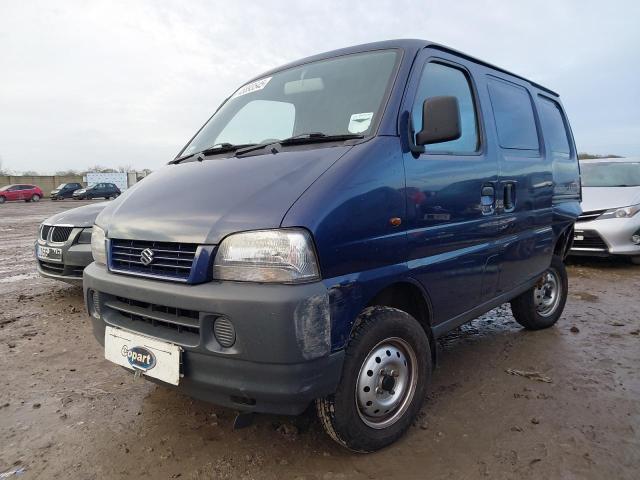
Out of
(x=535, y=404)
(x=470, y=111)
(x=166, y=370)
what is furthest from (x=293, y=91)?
(x=535, y=404)

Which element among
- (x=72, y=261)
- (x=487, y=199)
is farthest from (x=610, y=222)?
(x=72, y=261)

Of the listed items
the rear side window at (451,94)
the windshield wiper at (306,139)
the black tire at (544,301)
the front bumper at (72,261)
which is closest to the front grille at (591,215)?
the black tire at (544,301)

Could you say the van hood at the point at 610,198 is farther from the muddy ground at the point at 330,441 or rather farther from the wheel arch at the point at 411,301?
the wheel arch at the point at 411,301

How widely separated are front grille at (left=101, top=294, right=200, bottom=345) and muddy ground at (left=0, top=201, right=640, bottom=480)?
0.65 m

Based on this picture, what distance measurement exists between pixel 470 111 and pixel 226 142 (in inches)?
62.6

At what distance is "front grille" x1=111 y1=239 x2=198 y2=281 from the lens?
1.92m

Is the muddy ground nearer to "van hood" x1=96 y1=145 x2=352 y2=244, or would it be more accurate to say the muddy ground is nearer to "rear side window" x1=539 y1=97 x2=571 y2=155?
"van hood" x1=96 y1=145 x2=352 y2=244

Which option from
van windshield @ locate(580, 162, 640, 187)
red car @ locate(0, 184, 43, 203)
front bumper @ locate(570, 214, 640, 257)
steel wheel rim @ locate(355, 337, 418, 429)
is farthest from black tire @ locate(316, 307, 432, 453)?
red car @ locate(0, 184, 43, 203)

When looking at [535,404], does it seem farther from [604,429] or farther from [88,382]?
[88,382]

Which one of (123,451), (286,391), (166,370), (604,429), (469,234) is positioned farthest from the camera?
(469,234)

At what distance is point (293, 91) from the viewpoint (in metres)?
2.81

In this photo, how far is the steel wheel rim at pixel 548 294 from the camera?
4.02 m

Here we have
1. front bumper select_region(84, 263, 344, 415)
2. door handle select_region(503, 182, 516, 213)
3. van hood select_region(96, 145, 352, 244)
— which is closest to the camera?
front bumper select_region(84, 263, 344, 415)

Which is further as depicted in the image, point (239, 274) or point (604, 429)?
point (604, 429)
